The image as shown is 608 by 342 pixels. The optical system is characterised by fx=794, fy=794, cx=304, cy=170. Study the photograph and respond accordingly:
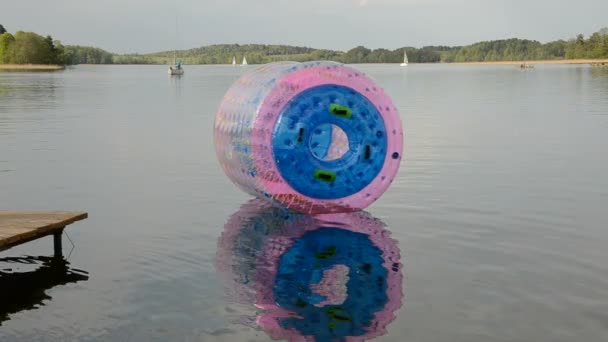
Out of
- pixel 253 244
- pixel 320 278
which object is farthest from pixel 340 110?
pixel 320 278

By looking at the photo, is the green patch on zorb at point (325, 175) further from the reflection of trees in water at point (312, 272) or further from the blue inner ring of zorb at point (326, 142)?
the reflection of trees in water at point (312, 272)

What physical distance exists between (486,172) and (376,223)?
6292 millimetres

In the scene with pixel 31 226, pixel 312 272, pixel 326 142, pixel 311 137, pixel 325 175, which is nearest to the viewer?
pixel 312 272

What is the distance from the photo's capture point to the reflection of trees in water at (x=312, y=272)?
29.2 ft

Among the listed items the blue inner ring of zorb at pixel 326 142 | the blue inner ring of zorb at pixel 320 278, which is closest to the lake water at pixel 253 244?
the blue inner ring of zorb at pixel 320 278

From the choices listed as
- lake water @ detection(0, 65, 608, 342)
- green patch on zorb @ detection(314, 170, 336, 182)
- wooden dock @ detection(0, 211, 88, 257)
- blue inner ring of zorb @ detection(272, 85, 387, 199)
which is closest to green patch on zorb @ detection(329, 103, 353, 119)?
blue inner ring of zorb @ detection(272, 85, 387, 199)

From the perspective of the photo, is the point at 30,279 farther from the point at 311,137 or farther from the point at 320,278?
the point at 311,137

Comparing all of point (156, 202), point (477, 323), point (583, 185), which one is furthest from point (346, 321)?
point (583, 185)

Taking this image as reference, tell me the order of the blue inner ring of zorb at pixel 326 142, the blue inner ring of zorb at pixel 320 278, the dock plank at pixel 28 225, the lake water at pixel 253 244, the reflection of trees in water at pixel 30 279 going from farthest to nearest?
the blue inner ring of zorb at pixel 326 142 → the dock plank at pixel 28 225 → the reflection of trees in water at pixel 30 279 → the lake water at pixel 253 244 → the blue inner ring of zorb at pixel 320 278

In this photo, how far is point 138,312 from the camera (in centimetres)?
921

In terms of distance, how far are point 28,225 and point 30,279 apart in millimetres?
942

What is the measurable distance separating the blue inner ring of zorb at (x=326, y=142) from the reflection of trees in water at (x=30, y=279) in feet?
12.6

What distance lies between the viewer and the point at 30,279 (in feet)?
34.7

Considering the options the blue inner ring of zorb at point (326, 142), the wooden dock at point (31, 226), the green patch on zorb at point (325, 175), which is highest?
the blue inner ring of zorb at point (326, 142)
